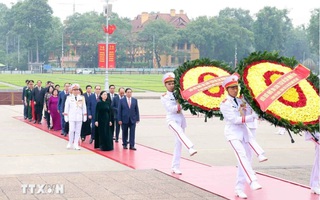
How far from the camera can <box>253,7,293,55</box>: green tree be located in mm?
99250

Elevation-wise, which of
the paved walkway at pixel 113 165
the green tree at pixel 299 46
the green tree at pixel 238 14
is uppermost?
the green tree at pixel 238 14

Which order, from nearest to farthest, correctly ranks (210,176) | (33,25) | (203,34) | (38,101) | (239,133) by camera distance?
(239,133), (210,176), (38,101), (203,34), (33,25)

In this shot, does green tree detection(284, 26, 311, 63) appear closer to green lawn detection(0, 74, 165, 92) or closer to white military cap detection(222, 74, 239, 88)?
green lawn detection(0, 74, 165, 92)

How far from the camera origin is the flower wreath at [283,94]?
894cm

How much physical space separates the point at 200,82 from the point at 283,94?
2.02 meters

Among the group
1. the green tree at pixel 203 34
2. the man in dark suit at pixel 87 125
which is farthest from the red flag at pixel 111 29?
the green tree at pixel 203 34

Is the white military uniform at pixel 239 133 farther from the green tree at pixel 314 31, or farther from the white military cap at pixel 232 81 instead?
the green tree at pixel 314 31

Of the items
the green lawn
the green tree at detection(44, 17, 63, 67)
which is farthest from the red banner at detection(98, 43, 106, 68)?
the green tree at detection(44, 17, 63, 67)

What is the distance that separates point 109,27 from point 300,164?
2315 cm

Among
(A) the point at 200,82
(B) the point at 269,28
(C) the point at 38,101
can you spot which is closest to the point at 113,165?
(A) the point at 200,82

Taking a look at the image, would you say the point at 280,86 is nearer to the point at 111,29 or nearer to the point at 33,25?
the point at 111,29

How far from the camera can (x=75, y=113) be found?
15.3 meters

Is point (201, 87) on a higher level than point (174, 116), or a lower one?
higher

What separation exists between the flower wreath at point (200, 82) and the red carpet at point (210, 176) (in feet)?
3.68
